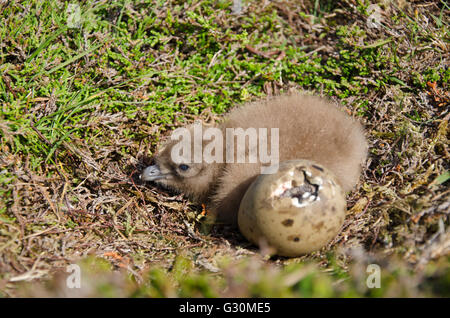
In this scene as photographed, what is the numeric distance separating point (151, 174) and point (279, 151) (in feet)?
3.61

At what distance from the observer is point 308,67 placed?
396cm

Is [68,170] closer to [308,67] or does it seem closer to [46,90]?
[46,90]

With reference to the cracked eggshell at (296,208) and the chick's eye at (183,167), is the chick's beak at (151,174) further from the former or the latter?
the cracked eggshell at (296,208)

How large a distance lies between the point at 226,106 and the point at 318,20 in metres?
1.45

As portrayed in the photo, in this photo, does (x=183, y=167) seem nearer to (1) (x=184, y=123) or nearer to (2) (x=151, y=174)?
(2) (x=151, y=174)

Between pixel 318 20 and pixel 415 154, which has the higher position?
pixel 318 20

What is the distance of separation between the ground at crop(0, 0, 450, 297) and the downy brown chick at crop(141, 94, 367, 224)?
0.63ft

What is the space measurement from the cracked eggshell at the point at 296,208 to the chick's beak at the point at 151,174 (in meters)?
1.01

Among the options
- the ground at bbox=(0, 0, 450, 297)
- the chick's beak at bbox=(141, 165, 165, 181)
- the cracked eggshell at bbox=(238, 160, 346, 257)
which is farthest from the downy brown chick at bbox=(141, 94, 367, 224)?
the cracked eggshell at bbox=(238, 160, 346, 257)

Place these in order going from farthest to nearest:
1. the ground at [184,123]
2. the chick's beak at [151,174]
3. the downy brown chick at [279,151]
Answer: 1. the chick's beak at [151,174]
2. the downy brown chick at [279,151]
3. the ground at [184,123]

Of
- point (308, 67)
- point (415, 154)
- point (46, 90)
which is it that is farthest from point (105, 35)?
point (415, 154)

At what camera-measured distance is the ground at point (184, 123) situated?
2.37m

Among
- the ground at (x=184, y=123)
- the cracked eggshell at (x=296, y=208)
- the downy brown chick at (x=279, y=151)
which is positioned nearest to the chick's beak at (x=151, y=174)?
the downy brown chick at (x=279, y=151)

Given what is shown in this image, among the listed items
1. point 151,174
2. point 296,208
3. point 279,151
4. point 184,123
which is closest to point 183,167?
point 151,174
